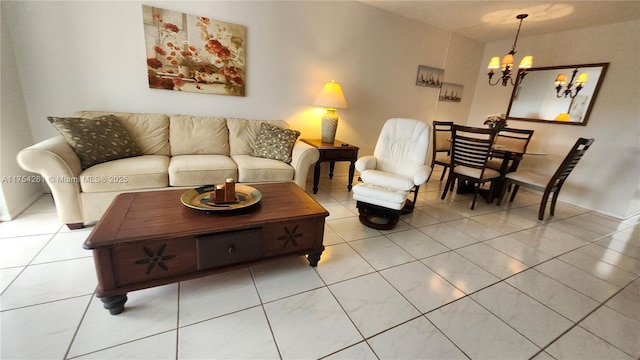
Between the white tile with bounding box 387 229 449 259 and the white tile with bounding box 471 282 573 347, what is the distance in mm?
450

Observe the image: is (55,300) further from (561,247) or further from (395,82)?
(395,82)

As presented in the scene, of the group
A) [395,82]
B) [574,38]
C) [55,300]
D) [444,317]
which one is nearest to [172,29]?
[55,300]

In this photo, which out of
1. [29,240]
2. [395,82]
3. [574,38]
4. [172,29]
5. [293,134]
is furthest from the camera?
[395,82]

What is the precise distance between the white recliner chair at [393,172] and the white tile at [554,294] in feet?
3.17

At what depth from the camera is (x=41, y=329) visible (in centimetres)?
112

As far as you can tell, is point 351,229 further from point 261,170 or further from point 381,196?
point 261,170

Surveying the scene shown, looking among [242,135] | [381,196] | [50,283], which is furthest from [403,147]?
[50,283]

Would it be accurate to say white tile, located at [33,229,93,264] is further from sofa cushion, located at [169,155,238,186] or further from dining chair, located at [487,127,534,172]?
dining chair, located at [487,127,534,172]

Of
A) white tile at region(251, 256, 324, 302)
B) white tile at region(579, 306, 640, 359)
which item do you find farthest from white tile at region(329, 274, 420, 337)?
white tile at region(579, 306, 640, 359)

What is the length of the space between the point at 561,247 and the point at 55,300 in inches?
145

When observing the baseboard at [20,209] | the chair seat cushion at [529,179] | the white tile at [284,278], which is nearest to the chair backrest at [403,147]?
the chair seat cushion at [529,179]

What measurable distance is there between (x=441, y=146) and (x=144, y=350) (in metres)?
4.04

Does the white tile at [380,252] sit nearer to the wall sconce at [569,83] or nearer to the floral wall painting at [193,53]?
the floral wall painting at [193,53]

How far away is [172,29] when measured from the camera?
8.17 feet
